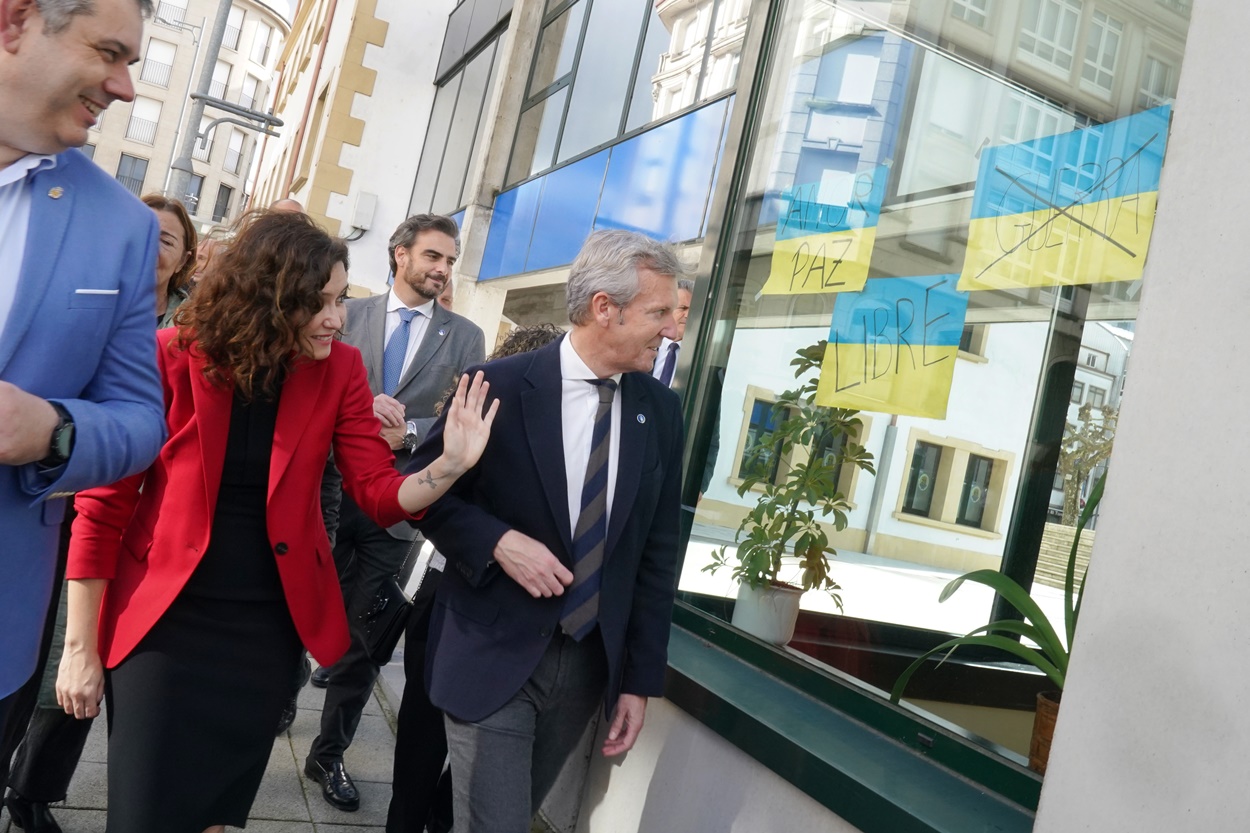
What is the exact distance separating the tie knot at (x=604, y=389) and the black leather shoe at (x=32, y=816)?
214 cm

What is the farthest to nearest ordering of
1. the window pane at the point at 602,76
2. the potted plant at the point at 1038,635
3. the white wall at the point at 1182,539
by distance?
the window pane at the point at 602,76
the potted plant at the point at 1038,635
the white wall at the point at 1182,539

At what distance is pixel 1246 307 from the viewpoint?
1596 mm

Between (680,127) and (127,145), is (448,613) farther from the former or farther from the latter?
(127,145)

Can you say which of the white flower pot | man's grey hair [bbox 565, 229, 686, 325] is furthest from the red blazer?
the white flower pot

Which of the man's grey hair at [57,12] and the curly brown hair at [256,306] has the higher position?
the man's grey hair at [57,12]

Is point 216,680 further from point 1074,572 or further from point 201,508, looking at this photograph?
point 1074,572

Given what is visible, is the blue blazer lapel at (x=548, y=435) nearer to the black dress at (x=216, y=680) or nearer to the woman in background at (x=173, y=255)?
the black dress at (x=216, y=680)

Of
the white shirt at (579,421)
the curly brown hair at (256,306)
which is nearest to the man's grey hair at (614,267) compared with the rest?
the white shirt at (579,421)

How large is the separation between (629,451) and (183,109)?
7016 centimetres

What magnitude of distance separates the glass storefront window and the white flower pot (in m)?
0.08

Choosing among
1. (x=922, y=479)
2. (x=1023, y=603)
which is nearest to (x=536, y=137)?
(x=922, y=479)

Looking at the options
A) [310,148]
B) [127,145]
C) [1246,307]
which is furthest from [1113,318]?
[127,145]

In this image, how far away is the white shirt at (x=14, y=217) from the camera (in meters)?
1.63

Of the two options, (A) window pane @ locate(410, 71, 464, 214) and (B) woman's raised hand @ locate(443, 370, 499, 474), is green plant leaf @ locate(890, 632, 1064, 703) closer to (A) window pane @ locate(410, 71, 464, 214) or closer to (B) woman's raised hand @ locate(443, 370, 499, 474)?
(B) woman's raised hand @ locate(443, 370, 499, 474)
